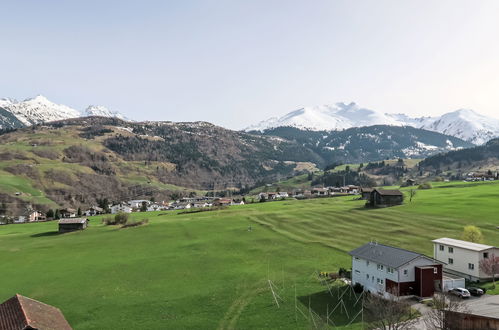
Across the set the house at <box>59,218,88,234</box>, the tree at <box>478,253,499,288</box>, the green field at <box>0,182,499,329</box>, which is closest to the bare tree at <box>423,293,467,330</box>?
the green field at <box>0,182,499,329</box>

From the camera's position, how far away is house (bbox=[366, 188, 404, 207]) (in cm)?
12744

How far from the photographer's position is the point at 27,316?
2930cm

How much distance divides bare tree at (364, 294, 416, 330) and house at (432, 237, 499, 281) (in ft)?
61.3

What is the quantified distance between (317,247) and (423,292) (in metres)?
29.4

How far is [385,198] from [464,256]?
6956cm

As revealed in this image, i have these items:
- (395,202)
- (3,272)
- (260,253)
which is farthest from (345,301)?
(395,202)

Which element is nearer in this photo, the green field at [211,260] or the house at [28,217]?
the green field at [211,260]

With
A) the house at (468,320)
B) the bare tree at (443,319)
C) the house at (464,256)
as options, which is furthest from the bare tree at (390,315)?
the house at (464,256)

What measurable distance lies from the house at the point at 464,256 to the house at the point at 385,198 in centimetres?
6409

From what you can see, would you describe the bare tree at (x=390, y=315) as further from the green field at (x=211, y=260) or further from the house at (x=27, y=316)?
the house at (x=27, y=316)

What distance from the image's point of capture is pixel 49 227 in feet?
437

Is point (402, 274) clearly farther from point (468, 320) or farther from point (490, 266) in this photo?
point (490, 266)

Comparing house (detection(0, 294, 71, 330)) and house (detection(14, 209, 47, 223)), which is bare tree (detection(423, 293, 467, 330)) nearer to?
house (detection(0, 294, 71, 330))

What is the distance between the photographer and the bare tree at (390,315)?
39469mm
